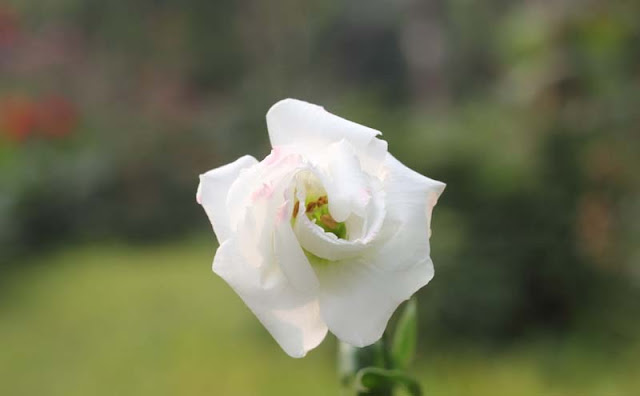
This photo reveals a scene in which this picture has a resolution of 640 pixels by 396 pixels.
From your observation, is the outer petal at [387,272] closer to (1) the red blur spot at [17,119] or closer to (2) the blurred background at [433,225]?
(2) the blurred background at [433,225]

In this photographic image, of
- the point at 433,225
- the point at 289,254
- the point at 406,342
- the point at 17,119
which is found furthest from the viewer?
the point at 17,119

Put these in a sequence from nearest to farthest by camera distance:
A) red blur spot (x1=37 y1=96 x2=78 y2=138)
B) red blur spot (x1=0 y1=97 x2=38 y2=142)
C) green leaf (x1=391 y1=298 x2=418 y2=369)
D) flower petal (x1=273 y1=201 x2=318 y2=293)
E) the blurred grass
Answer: flower petal (x1=273 y1=201 x2=318 y2=293) < green leaf (x1=391 y1=298 x2=418 y2=369) < the blurred grass < red blur spot (x1=0 y1=97 x2=38 y2=142) < red blur spot (x1=37 y1=96 x2=78 y2=138)

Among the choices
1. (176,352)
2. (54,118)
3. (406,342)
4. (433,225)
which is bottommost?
(176,352)

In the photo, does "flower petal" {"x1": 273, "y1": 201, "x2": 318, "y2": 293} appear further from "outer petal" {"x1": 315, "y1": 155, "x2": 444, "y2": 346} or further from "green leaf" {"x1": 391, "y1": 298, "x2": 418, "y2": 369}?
"green leaf" {"x1": 391, "y1": 298, "x2": 418, "y2": 369}

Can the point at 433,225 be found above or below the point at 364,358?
below

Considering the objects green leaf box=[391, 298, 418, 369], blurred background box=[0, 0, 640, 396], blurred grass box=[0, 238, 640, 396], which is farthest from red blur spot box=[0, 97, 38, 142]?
green leaf box=[391, 298, 418, 369]

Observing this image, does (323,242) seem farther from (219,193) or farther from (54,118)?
(54,118)

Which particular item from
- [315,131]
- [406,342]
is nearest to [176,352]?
[406,342]

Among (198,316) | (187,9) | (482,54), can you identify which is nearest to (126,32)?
(187,9)
